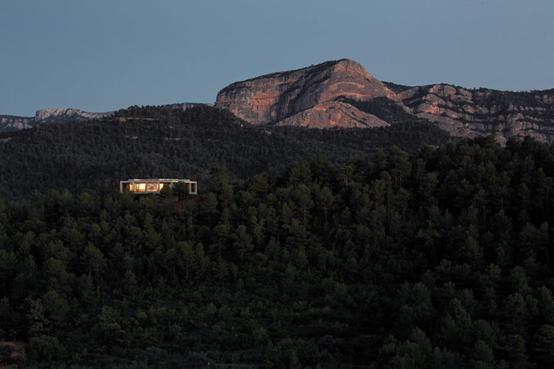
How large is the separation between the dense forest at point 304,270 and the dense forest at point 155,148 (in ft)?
165

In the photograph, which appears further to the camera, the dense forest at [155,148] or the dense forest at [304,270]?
the dense forest at [155,148]

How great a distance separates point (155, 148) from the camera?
538 feet

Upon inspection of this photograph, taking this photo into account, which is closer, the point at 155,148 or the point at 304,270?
the point at 304,270

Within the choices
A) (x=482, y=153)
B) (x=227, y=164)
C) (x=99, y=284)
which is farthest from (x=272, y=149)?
(x=99, y=284)

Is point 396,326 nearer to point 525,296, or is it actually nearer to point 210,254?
point 525,296

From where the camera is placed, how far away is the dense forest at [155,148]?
139m

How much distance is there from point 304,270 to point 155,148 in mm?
106046

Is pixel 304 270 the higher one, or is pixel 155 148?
pixel 155 148

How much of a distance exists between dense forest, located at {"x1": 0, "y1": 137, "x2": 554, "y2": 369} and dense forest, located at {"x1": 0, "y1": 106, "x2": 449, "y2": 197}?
50310mm

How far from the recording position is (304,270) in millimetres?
63719

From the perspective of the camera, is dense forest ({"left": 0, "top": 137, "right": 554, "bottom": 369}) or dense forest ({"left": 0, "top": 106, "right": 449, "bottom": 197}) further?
dense forest ({"left": 0, "top": 106, "right": 449, "bottom": 197})

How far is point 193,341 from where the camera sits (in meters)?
50.2

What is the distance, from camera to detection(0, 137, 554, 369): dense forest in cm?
4606

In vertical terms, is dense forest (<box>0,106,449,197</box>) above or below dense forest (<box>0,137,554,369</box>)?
above
